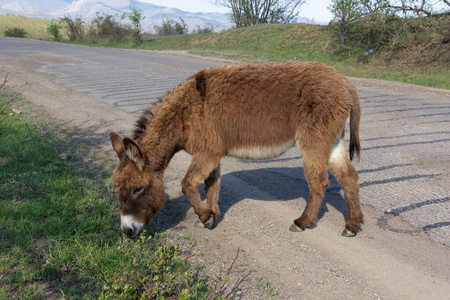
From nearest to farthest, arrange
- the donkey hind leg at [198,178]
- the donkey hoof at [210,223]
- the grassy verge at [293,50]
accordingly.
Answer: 1. the donkey hind leg at [198,178]
2. the donkey hoof at [210,223]
3. the grassy verge at [293,50]

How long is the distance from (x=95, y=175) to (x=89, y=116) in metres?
3.64

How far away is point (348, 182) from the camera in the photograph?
153 inches

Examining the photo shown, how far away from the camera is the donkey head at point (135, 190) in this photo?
11.2 feet

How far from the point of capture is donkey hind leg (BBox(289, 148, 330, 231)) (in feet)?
12.3

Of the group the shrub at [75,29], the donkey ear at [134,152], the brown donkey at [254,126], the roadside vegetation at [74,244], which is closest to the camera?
the roadside vegetation at [74,244]

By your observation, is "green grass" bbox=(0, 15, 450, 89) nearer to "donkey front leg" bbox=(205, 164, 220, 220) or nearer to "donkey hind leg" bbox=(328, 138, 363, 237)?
"donkey hind leg" bbox=(328, 138, 363, 237)

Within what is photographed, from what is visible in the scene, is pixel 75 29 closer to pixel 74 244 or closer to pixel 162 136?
pixel 162 136

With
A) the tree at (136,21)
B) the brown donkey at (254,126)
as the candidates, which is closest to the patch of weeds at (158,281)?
the brown donkey at (254,126)

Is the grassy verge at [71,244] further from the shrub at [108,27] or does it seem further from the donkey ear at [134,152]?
the shrub at [108,27]

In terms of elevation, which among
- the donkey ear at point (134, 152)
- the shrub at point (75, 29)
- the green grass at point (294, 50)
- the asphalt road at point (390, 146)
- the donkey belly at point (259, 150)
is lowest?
the asphalt road at point (390, 146)

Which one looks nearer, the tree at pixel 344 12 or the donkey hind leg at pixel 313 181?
the donkey hind leg at pixel 313 181

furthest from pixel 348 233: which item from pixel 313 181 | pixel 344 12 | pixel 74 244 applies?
pixel 344 12

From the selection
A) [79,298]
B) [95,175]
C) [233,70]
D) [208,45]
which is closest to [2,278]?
[79,298]

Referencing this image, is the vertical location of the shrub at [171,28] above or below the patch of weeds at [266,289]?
above
